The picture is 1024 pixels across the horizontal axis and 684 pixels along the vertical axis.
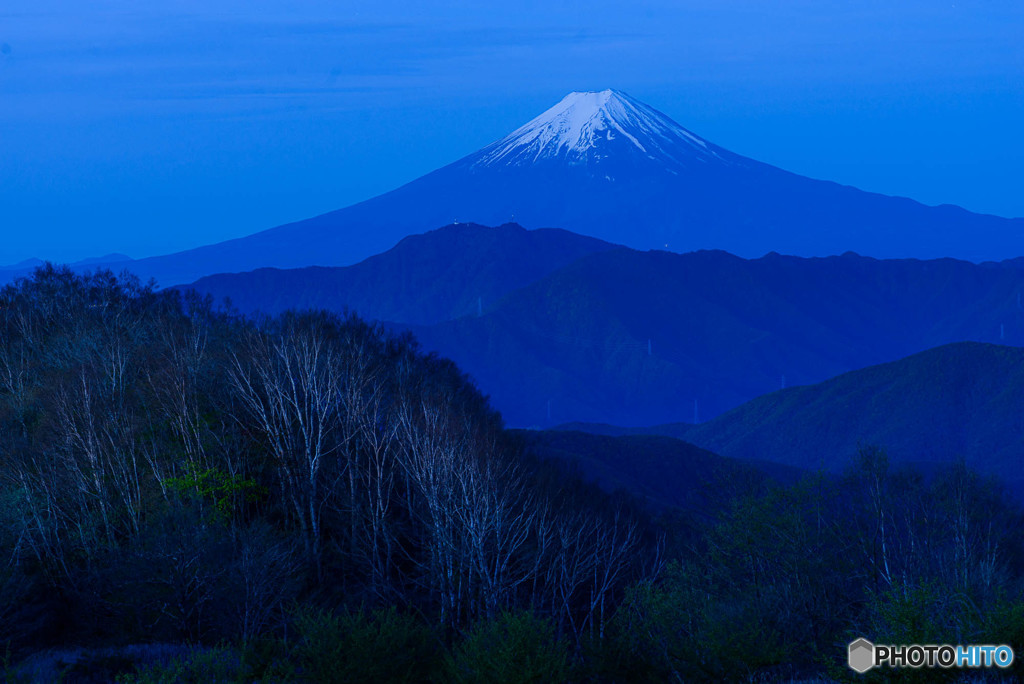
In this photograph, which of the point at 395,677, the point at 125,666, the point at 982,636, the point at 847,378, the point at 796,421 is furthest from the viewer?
the point at 847,378

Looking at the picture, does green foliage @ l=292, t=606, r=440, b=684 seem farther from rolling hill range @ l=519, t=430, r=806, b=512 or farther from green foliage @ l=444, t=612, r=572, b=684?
rolling hill range @ l=519, t=430, r=806, b=512

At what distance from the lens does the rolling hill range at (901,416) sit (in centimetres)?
14062

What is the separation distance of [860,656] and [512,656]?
500 centimetres

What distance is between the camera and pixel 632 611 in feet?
75.4

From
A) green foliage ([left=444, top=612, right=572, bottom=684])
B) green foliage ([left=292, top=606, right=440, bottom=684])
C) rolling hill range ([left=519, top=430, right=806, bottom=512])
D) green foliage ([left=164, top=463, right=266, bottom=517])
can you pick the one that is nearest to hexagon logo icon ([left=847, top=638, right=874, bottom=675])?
green foliage ([left=444, top=612, right=572, bottom=684])

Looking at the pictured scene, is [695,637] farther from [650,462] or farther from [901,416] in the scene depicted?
[901,416]

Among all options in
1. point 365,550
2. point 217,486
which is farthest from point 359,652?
point 365,550

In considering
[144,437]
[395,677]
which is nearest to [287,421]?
[144,437]

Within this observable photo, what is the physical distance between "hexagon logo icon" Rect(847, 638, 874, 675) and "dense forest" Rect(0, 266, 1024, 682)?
0.62 feet

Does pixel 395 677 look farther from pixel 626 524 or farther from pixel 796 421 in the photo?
pixel 796 421

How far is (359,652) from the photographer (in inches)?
676

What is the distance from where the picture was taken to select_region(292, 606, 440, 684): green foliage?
17.2m

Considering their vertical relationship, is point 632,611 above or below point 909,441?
above

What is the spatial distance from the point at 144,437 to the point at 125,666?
1585cm
